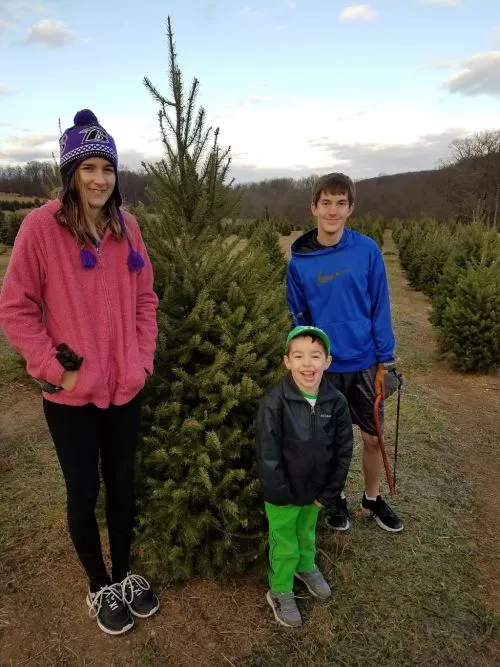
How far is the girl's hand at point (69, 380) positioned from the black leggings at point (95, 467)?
0.14m

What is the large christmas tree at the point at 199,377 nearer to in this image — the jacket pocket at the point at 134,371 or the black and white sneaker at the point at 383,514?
the jacket pocket at the point at 134,371

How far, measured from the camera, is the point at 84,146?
2.22 meters

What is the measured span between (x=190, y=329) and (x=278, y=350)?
1.96 feet

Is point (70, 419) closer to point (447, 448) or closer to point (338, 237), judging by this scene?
point (338, 237)

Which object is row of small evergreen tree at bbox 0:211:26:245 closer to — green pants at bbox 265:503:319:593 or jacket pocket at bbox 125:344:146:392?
jacket pocket at bbox 125:344:146:392

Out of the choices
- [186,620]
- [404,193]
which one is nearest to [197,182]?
[186,620]

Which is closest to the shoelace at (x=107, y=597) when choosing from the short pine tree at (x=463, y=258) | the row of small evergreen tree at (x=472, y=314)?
the row of small evergreen tree at (x=472, y=314)

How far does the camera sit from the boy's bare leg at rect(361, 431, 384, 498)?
12.0 ft

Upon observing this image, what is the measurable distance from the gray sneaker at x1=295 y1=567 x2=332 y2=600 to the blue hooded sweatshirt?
1364mm

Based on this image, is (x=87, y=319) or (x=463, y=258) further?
(x=463, y=258)

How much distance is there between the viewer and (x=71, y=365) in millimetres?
2250

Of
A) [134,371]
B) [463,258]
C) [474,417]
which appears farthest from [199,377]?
[463,258]

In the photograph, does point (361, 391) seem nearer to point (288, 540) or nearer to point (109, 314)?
point (288, 540)

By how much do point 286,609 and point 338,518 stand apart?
1046 mm
